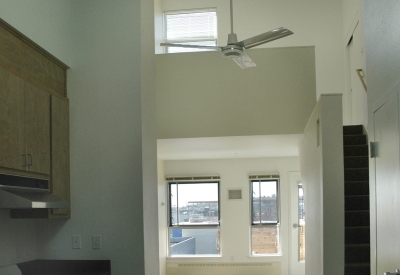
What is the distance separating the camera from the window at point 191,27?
28.5 feet

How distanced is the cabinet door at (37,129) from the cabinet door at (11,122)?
0.23 ft

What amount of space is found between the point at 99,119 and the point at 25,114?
2.24 feet

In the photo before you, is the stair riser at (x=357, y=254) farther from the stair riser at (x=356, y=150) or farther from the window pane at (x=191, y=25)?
the window pane at (x=191, y=25)

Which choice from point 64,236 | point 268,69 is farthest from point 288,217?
point 64,236

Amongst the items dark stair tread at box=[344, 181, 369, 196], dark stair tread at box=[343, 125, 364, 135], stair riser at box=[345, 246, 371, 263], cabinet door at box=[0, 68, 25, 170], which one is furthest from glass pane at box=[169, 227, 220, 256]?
cabinet door at box=[0, 68, 25, 170]

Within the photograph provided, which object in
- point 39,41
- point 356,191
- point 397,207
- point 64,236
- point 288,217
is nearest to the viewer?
point 397,207

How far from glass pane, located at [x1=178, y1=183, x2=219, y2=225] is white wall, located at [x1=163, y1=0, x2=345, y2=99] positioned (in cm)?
407

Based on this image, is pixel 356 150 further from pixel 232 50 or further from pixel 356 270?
pixel 232 50

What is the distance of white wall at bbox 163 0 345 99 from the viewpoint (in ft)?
27.0

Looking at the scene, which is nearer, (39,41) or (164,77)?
(39,41)

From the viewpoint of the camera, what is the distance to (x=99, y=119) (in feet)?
11.3

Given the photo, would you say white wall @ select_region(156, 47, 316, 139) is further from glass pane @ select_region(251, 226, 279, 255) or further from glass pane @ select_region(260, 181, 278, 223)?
glass pane @ select_region(251, 226, 279, 255)

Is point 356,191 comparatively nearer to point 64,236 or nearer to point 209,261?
point 64,236

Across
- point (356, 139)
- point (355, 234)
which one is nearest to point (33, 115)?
point (355, 234)
